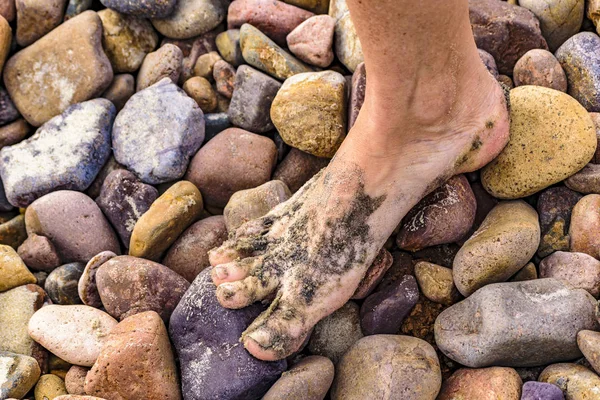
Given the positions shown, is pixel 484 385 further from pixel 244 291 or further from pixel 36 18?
pixel 36 18

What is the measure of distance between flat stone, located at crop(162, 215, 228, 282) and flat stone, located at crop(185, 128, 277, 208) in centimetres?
21

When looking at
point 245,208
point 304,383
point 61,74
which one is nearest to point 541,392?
point 304,383

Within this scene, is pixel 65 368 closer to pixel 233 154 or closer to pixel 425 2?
pixel 233 154

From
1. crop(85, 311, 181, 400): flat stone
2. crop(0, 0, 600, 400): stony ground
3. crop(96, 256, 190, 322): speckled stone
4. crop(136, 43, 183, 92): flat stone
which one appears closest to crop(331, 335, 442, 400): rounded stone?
crop(0, 0, 600, 400): stony ground

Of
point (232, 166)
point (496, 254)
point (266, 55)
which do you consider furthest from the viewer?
point (266, 55)

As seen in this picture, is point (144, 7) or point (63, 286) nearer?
point (63, 286)

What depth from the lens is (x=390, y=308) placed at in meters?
2.25

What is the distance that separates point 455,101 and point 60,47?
197cm

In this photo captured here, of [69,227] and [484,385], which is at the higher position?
[69,227]

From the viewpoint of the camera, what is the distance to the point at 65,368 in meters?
2.35

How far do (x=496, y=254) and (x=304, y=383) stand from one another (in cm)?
84

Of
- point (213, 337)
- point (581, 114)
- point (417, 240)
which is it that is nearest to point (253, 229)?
point (213, 337)

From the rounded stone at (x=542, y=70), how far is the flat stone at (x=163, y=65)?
165cm

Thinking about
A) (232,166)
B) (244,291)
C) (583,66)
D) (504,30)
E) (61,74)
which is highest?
(61,74)
